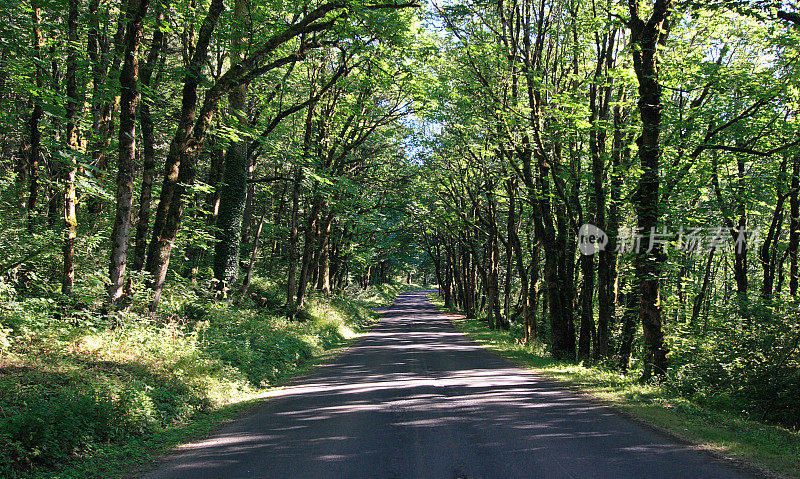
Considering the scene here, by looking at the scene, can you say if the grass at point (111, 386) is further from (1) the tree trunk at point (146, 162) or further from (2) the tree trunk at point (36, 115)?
(2) the tree trunk at point (36, 115)

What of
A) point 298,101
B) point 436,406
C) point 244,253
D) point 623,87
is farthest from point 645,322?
point 244,253

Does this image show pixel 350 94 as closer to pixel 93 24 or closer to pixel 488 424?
pixel 93 24

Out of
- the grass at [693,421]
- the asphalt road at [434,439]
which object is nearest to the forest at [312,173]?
the grass at [693,421]

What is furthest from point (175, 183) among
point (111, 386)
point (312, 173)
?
point (111, 386)

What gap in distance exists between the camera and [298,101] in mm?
20500

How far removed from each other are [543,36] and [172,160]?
38.6 ft

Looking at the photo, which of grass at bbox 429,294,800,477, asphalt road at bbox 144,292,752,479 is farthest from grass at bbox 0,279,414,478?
grass at bbox 429,294,800,477

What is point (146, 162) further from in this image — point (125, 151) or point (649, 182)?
point (649, 182)

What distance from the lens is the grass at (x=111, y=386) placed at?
509cm

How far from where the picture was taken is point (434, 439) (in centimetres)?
620

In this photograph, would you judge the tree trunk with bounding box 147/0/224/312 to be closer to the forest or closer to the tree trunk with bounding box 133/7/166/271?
the forest

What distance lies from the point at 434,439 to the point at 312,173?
8.69m

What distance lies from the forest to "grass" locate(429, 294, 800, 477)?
90 centimetres

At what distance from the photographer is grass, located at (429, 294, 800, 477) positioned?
561 centimetres
